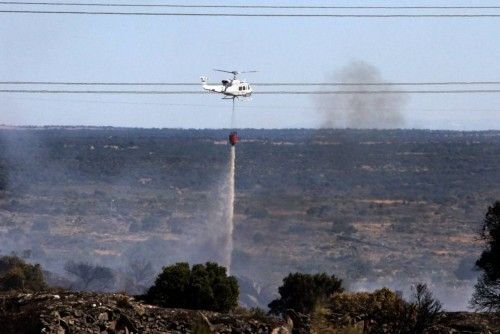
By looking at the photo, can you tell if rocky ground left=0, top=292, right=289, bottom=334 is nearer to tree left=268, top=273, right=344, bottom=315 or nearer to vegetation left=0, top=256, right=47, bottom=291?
tree left=268, top=273, right=344, bottom=315

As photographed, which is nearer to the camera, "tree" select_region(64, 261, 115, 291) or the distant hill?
"tree" select_region(64, 261, 115, 291)

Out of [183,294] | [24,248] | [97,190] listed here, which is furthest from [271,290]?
[97,190]

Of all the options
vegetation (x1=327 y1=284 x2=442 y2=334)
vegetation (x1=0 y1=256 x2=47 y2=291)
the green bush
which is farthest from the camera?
vegetation (x1=0 y1=256 x2=47 y2=291)

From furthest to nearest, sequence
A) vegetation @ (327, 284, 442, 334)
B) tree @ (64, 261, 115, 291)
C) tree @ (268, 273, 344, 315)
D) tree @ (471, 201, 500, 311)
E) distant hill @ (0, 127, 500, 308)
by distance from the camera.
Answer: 1. distant hill @ (0, 127, 500, 308)
2. tree @ (64, 261, 115, 291)
3. tree @ (268, 273, 344, 315)
4. tree @ (471, 201, 500, 311)
5. vegetation @ (327, 284, 442, 334)

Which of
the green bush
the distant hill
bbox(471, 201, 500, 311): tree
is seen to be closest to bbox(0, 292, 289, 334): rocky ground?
the green bush

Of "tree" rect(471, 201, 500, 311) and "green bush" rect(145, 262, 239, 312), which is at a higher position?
"tree" rect(471, 201, 500, 311)

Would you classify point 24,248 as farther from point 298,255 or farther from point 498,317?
point 498,317

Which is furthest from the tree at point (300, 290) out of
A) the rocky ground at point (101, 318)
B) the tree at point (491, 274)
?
the rocky ground at point (101, 318)
